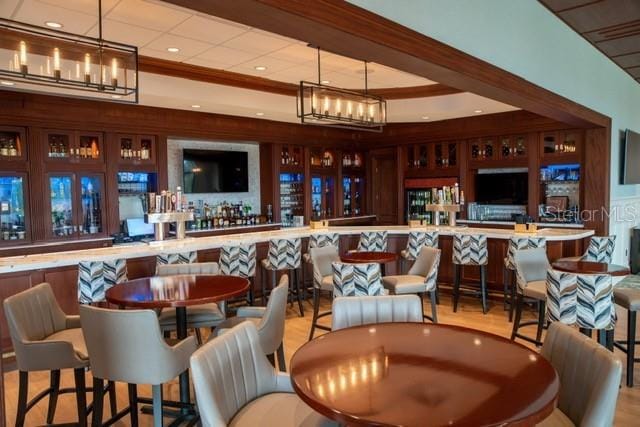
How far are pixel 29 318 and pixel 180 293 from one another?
0.90 meters

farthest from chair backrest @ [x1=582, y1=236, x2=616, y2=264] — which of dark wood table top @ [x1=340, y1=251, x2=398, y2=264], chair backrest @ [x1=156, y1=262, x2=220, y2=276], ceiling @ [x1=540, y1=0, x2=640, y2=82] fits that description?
chair backrest @ [x1=156, y1=262, x2=220, y2=276]

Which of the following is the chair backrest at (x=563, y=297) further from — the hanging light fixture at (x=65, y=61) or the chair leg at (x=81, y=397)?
the hanging light fixture at (x=65, y=61)

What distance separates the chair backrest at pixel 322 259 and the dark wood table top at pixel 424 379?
2551mm

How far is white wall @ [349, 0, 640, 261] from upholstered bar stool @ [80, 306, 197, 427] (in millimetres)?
2083

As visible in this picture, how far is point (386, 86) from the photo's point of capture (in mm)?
7148

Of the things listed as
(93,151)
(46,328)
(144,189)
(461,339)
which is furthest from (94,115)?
(461,339)

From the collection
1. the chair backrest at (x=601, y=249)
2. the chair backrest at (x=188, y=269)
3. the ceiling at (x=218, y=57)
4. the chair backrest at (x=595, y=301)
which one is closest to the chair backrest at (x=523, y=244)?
the chair backrest at (x=601, y=249)

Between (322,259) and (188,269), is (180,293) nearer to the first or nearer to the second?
(188,269)

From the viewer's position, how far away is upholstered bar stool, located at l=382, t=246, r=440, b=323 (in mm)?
4566

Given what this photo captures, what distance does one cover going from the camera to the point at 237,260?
512 centimetres

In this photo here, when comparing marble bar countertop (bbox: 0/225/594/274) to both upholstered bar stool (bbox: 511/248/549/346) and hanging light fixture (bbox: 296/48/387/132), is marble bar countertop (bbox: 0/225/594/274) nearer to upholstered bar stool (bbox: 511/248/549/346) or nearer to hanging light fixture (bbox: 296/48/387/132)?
upholstered bar stool (bbox: 511/248/549/346)

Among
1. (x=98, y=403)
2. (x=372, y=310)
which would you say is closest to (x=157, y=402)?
(x=98, y=403)

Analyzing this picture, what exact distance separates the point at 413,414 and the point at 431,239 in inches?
183

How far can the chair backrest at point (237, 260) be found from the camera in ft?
16.7
